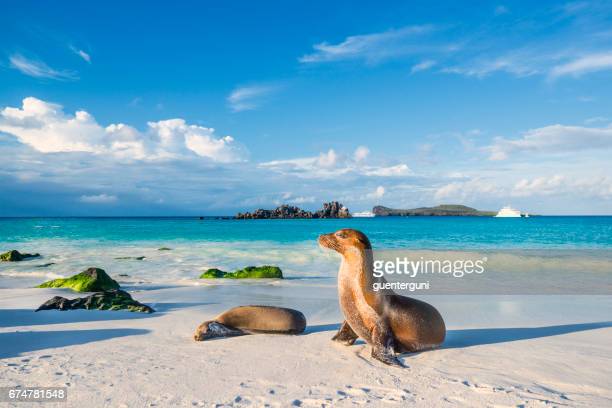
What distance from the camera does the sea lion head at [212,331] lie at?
6008mm

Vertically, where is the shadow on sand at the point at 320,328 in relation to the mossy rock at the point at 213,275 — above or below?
above

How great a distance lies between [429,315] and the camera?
5535mm

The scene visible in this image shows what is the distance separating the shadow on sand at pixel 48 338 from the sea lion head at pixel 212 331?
0.98m

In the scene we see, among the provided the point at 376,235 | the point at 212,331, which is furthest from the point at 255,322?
the point at 376,235

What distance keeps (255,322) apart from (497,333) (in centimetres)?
356

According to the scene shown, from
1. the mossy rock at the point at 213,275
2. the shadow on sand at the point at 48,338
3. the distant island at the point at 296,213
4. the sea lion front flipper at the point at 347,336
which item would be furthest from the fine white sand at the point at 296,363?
the distant island at the point at 296,213

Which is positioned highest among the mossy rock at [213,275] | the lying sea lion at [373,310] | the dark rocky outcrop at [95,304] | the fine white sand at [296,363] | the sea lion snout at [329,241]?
the sea lion snout at [329,241]

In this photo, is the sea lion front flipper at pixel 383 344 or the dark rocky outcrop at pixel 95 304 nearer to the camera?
the sea lion front flipper at pixel 383 344

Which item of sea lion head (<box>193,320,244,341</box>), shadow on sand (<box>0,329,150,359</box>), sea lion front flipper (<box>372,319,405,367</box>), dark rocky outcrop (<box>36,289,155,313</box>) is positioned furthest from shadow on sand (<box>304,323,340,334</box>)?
dark rocky outcrop (<box>36,289,155,313</box>)

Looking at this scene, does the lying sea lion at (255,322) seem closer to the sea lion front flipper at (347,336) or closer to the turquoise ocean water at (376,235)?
the sea lion front flipper at (347,336)

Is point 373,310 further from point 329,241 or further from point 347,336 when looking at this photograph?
point 329,241

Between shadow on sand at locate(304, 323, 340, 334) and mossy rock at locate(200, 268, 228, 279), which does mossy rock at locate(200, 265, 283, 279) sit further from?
shadow on sand at locate(304, 323, 340, 334)

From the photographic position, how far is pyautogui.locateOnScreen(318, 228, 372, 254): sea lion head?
17.9 ft

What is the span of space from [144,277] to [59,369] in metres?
11.3
